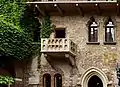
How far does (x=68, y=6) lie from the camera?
22.1 meters

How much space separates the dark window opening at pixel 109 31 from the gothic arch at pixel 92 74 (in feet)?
6.33

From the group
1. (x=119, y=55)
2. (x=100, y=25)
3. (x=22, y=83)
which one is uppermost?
(x=100, y=25)

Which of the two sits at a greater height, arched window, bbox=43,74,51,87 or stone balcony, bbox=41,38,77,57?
stone balcony, bbox=41,38,77,57

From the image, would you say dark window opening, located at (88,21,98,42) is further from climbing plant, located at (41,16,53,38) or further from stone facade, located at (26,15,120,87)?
climbing plant, located at (41,16,53,38)

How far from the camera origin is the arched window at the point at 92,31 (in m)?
22.6

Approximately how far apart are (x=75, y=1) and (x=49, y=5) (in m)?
1.59

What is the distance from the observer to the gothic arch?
21.8m

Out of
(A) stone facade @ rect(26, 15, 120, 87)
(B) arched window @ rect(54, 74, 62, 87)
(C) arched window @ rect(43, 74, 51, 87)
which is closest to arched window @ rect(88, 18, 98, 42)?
(A) stone facade @ rect(26, 15, 120, 87)

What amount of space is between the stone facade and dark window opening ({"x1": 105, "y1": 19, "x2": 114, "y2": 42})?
0.25m

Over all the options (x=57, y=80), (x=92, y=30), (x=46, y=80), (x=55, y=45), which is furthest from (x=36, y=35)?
(x=92, y=30)

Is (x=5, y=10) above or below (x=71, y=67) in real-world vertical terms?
above

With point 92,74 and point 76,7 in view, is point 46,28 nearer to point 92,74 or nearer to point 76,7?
point 76,7

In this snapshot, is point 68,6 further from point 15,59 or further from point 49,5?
point 15,59

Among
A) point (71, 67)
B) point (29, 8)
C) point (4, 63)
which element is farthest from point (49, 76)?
point (29, 8)
